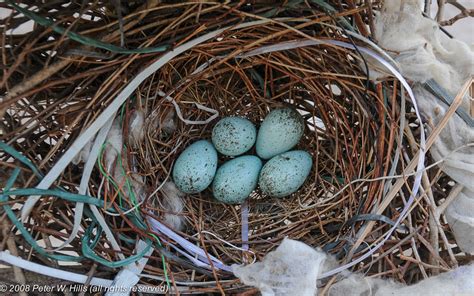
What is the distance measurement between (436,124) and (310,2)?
0.23m

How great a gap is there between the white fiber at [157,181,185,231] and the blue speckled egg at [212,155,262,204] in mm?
56

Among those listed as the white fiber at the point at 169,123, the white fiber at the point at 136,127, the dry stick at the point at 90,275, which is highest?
the white fiber at the point at 136,127

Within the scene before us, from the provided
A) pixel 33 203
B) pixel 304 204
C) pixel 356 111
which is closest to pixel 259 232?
pixel 304 204

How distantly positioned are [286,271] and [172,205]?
224mm

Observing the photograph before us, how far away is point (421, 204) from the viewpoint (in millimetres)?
791

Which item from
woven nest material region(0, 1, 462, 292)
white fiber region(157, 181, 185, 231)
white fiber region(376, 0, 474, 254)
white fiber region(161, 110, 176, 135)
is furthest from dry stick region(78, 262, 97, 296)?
white fiber region(376, 0, 474, 254)

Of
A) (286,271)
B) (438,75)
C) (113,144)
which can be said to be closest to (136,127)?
(113,144)

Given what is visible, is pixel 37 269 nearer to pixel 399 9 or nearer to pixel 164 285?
pixel 164 285

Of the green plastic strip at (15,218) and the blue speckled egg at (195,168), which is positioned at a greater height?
the green plastic strip at (15,218)

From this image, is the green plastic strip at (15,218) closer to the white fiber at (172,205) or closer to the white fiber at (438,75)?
the white fiber at (172,205)

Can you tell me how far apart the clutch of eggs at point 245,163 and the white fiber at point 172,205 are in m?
0.02

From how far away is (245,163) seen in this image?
36.5 inches

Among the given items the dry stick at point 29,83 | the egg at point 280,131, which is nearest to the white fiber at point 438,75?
the egg at point 280,131

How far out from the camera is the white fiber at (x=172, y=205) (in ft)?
2.87
